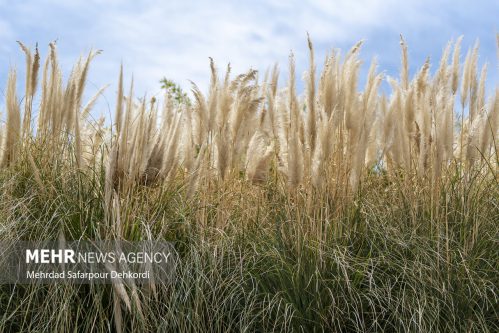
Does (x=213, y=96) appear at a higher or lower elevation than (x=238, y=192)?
higher

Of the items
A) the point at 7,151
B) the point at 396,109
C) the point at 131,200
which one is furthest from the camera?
the point at 7,151

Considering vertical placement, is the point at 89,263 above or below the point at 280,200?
below

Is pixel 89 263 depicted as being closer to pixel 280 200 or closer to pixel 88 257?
pixel 88 257

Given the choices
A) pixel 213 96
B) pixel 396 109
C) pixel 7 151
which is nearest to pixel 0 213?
pixel 7 151

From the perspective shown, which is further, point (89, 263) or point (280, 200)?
point (280, 200)

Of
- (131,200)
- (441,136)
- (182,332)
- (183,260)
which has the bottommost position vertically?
(182,332)

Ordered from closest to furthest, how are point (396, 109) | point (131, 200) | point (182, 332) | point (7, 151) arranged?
point (182, 332) → point (131, 200) → point (396, 109) → point (7, 151)

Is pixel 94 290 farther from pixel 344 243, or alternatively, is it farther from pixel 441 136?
pixel 441 136

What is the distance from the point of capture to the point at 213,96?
4184mm

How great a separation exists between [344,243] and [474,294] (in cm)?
69

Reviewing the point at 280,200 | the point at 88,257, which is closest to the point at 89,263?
the point at 88,257

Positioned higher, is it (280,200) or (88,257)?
(280,200)

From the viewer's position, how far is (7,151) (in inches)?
175

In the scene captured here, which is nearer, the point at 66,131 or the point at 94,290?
the point at 94,290
